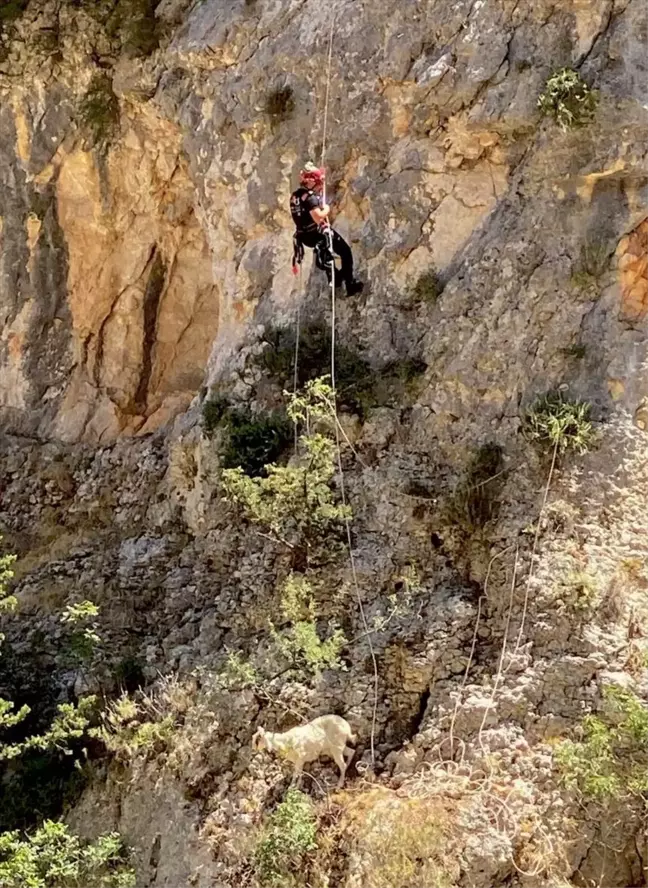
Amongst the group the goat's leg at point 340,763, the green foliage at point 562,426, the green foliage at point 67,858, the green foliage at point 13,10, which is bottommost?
the green foliage at point 67,858

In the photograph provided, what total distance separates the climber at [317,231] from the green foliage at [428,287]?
0.68 meters

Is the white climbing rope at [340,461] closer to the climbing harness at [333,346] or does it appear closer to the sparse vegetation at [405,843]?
the climbing harness at [333,346]

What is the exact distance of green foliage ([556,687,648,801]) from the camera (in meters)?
7.49

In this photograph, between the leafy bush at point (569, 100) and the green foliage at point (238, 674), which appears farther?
the leafy bush at point (569, 100)

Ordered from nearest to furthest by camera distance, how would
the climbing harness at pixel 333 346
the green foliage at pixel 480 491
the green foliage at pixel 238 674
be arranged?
the climbing harness at pixel 333 346
the green foliage at pixel 238 674
the green foliage at pixel 480 491

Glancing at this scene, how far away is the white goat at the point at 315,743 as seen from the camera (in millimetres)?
8320

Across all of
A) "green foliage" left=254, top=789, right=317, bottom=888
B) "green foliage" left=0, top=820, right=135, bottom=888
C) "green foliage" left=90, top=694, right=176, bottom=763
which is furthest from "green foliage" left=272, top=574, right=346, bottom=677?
"green foliage" left=0, top=820, right=135, bottom=888

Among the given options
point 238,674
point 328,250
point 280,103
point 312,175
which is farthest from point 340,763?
point 280,103

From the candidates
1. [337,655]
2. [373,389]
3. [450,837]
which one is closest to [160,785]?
[337,655]

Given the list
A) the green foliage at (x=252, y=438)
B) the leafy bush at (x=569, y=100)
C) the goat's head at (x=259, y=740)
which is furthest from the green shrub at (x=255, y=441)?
the leafy bush at (x=569, y=100)

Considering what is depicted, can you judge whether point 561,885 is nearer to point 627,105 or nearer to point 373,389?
point 373,389

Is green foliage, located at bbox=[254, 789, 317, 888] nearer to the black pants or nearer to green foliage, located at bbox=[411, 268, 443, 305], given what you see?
green foliage, located at bbox=[411, 268, 443, 305]

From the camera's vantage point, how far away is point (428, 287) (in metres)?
10.1

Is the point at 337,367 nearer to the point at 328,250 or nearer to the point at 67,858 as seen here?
the point at 328,250
